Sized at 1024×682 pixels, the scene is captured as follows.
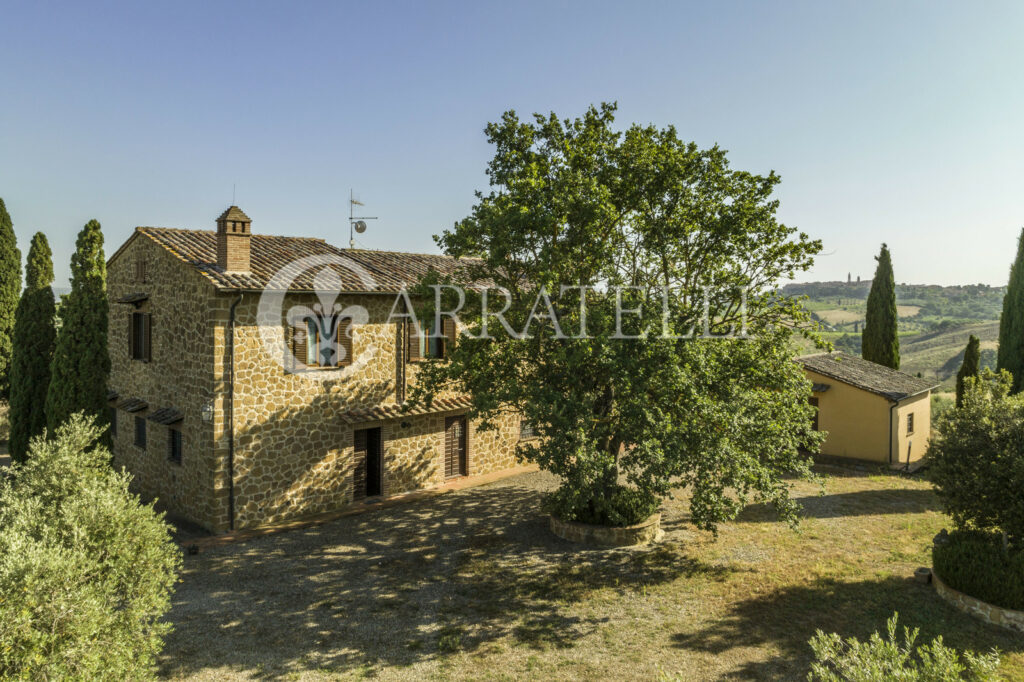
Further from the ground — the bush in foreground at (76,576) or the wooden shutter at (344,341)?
the wooden shutter at (344,341)

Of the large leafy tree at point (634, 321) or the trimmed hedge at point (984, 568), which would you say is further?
the large leafy tree at point (634, 321)

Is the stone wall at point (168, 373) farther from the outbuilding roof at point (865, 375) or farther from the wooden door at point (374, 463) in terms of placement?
the outbuilding roof at point (865, 375)

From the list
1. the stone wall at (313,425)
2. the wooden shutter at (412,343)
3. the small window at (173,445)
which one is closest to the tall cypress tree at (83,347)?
the small window at (173,445)

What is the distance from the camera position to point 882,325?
2978 cm

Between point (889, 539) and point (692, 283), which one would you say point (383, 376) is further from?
point (889, 539)

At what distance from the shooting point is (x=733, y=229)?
13734mm

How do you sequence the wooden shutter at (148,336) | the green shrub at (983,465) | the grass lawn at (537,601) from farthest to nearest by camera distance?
the wooden shutter at (148,336) → the green shrub at (983,465) → the grass lawn at (537,601)

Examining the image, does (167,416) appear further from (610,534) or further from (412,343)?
(610,534)

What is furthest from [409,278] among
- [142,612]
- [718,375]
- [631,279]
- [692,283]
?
[142,612]

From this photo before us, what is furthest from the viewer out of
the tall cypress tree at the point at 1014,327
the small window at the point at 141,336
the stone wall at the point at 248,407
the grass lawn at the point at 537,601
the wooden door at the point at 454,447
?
the tall cypress tree at the point at 1014,327

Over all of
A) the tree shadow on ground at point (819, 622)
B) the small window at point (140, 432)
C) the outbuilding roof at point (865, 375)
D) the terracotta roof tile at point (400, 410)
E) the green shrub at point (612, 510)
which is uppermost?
the outbuilding roof at point (865, 375)

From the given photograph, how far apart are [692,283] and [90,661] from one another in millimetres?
13260

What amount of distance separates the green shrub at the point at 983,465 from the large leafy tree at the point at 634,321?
2797 mm

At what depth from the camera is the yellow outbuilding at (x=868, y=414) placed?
22.8 metres
